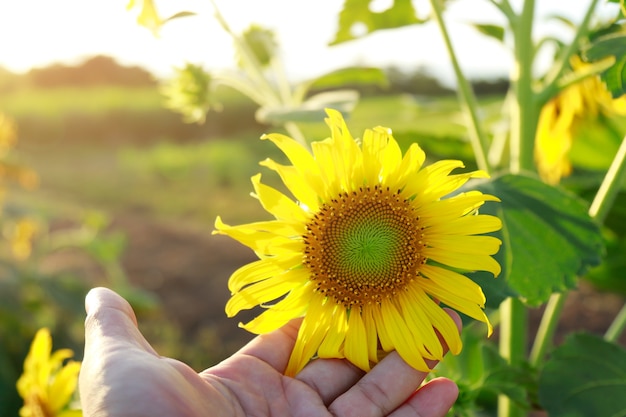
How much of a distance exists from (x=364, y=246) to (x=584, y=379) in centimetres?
39

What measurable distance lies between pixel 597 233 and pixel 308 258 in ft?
1.12

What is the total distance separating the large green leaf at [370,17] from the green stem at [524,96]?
178 mm

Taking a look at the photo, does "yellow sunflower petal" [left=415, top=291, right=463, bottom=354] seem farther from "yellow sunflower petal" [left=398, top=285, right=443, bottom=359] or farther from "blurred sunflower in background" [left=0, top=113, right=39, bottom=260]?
"blurred sunflower in background" [left=0, top=113, right=39, bottom=260]

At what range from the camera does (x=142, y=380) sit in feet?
2.38

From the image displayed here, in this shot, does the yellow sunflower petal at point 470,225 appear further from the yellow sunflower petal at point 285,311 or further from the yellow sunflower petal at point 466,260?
the yellow sunflower petal at point 285,311

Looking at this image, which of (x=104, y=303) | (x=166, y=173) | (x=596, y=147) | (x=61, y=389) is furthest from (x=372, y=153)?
(x=166, y=173)

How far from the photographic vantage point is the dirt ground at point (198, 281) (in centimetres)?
262

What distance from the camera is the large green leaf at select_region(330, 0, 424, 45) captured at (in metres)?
1.07

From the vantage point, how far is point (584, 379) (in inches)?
37.3

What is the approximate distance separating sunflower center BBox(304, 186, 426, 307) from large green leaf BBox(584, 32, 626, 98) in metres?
0.25

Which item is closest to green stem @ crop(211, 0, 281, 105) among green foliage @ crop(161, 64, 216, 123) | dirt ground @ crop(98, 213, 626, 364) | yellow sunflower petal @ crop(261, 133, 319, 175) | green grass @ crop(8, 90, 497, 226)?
green foliage @ crop(161, 64, 216, 123)

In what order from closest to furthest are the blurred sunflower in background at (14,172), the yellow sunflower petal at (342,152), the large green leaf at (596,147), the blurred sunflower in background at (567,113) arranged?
the yellow sunflower petal at (342,152)
the blurred sunflower in background at (567,113)
the large green leaf at (596,147)
the blurred sunflower in background at (14,172)

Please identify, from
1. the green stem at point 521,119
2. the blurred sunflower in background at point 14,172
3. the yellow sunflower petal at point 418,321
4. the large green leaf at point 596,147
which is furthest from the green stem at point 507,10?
the blurred sunflower in background at point 14,172

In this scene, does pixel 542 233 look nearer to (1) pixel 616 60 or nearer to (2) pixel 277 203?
(1) pixel 616 60
